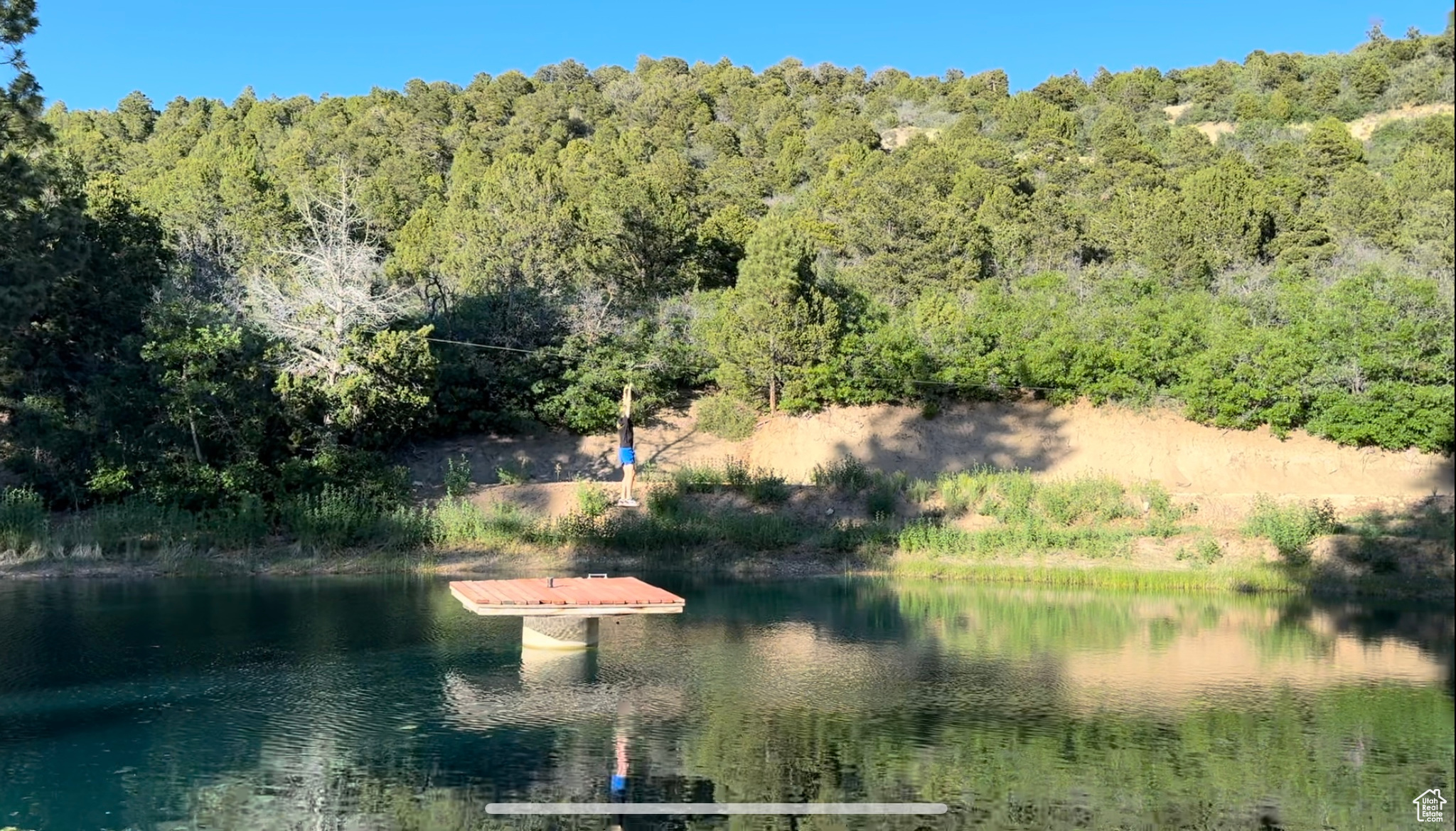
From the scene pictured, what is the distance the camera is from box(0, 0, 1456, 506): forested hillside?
23109 mm

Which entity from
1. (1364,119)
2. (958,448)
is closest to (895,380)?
(958,448)

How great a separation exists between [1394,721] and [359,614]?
13.6 meters

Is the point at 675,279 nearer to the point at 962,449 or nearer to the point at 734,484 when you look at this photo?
the point at 962,449

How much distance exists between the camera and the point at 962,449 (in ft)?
112

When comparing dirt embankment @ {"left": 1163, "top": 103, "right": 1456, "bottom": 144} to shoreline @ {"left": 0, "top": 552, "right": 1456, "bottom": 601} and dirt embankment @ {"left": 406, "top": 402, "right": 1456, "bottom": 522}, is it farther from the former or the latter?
dirt embankment @ {"left": 406, "top": 402, "right": 1456, "bottom": 522}

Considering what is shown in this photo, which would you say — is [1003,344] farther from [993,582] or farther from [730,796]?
[730,796]

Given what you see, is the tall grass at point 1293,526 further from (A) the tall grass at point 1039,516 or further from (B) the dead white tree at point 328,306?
(B) the dead white tree at point 328,306

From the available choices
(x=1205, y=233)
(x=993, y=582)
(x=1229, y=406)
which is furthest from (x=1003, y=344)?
(x=993, y=582)

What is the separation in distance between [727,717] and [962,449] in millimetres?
24211

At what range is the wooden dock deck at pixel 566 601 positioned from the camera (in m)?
13.2

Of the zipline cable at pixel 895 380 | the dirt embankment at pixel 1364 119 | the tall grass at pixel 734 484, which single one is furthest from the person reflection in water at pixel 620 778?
the zipline cable at pixel 895 380

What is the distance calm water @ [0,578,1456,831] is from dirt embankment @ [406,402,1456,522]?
14969 mm

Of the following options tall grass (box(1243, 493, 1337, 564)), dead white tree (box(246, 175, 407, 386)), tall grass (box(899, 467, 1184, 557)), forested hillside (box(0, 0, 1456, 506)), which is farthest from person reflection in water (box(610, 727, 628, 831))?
dead white tree (box(246, 175, 407, 386))

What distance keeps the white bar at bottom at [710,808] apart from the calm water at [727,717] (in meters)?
0.13
